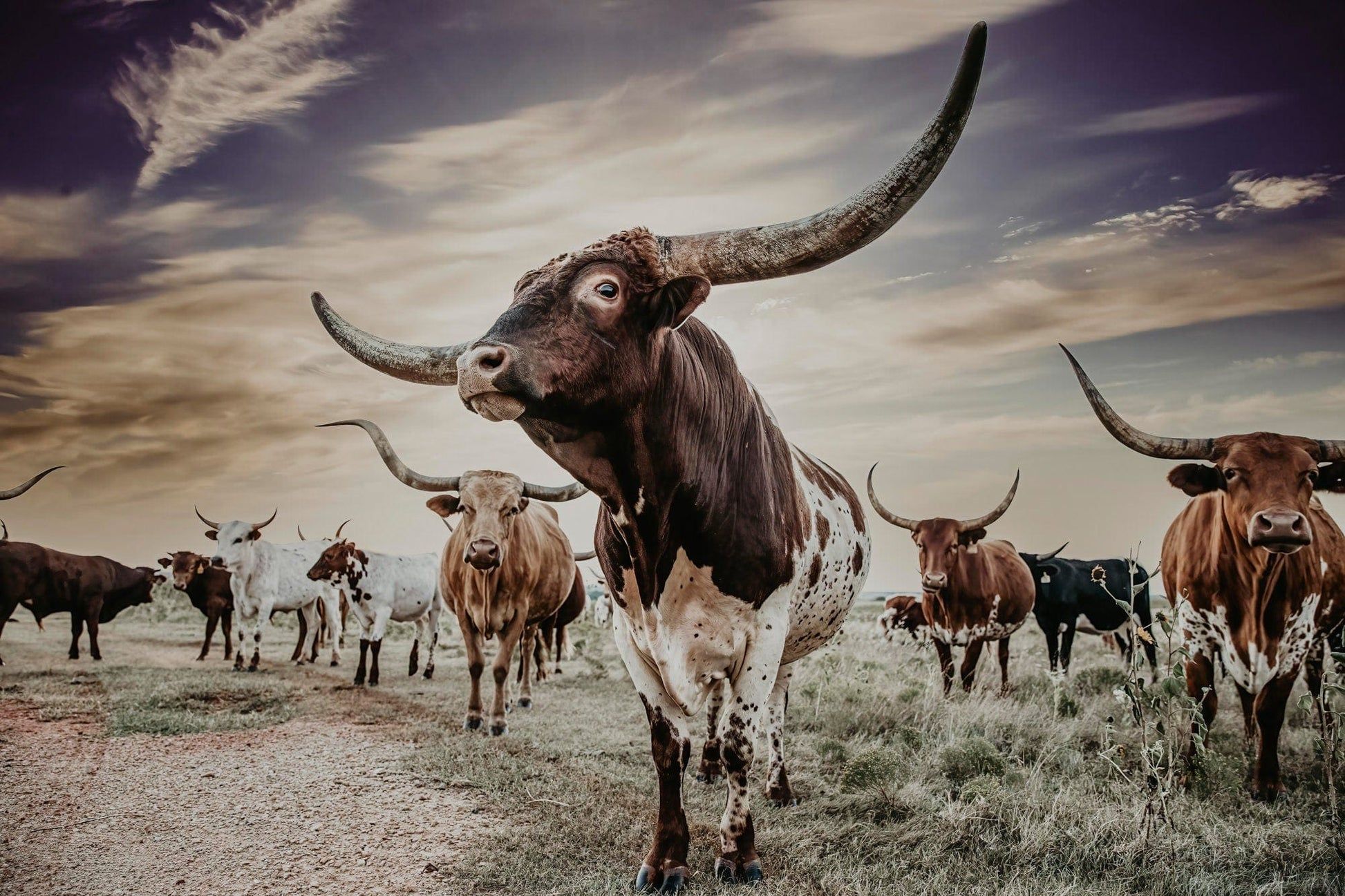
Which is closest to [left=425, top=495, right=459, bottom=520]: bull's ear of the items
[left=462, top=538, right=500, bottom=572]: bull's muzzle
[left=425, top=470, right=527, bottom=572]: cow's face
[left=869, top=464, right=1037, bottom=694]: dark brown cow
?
[left=425, top=470, right=527, bottom=572]: cow's face

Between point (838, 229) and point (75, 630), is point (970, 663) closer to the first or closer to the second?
point (838, 229)

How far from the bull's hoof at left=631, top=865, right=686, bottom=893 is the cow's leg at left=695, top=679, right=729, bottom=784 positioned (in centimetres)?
46

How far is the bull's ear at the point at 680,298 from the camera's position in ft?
9.94

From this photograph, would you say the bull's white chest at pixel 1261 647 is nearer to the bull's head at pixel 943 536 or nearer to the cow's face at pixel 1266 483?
the cow's face at pixel 1266 483

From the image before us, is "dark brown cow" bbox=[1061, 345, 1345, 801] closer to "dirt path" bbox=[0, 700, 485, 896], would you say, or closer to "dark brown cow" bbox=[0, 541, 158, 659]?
"dirt path" bbox=[0, 700, 485, 896]

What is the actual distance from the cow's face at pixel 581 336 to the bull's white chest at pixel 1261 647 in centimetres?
475

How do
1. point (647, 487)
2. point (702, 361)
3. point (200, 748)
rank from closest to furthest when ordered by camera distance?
point (647, 487)
point (702, 361)
point (200, 748)

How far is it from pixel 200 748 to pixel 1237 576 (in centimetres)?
833

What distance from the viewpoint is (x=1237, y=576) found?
539 centimetres

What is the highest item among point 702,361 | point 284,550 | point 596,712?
point 702,361

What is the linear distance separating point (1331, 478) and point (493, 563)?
623 cm

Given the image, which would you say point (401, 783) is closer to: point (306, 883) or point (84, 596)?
point (306, 883)

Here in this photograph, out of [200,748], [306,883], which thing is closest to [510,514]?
[200,748]

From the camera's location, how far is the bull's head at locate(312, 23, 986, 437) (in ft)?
8.84
